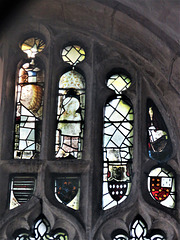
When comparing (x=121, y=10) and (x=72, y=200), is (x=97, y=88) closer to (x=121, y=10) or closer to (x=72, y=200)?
(x=121, y=10)

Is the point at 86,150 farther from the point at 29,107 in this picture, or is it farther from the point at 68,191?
the point at 29,107

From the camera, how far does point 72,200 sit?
455 cm

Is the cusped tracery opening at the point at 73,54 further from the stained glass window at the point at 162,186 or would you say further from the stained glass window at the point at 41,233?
the stained glass window at the point at 41,233

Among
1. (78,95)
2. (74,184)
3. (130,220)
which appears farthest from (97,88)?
(130,220)

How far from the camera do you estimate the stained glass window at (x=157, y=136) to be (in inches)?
185

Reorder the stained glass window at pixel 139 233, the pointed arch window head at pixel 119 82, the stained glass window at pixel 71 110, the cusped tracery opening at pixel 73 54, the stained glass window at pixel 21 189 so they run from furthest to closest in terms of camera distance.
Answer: the cusped tracery opening at pixel 73 54 → the pointed arch window head at pixel 119 82 → the stained glass window at pixel 71 110 → the stained glass window at pixel 21 189 → the stained glass window at pixel 139 233

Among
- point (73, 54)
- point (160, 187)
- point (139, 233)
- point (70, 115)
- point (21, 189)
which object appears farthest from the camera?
point (73, 54)

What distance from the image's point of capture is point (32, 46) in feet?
17.7

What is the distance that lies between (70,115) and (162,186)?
50.8 inches

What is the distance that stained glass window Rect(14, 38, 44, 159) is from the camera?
490 cm

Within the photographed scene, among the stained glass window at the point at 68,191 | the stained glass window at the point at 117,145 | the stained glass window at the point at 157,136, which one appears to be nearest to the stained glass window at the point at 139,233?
the stained glass window at the point at 117,145

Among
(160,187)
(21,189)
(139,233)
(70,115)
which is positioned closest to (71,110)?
(70,115)

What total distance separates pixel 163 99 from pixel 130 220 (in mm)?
1386

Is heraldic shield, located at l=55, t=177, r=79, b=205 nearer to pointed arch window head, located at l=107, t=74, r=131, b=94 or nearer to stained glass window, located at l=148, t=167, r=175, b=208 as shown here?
stained glass window, located at l=148, t=167, r=175, b=208
